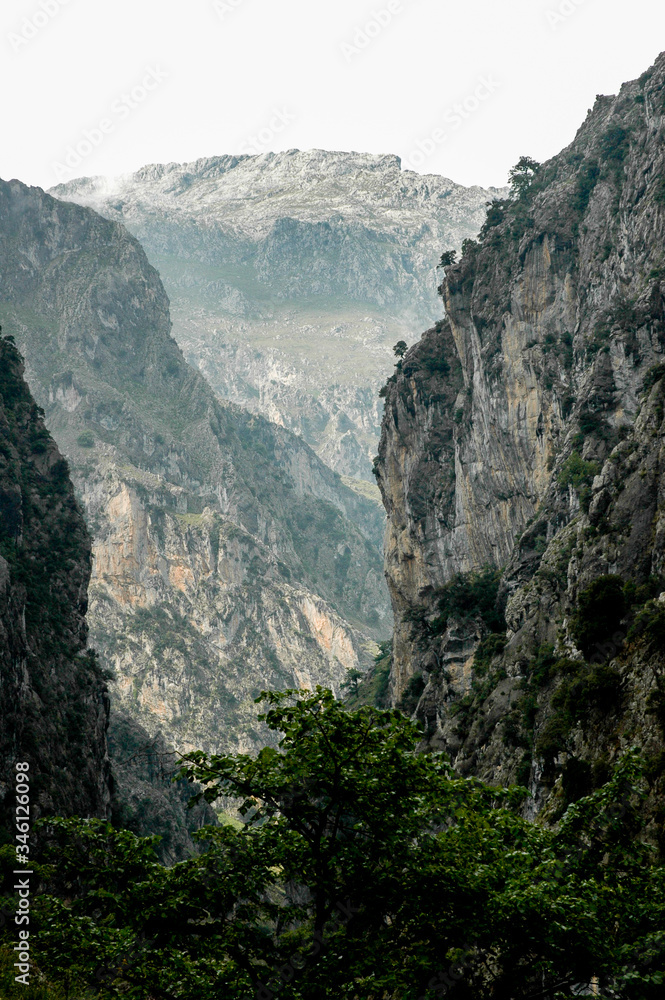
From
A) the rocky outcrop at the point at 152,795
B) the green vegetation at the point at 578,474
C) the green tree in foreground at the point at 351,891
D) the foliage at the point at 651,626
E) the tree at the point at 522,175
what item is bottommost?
the green tree in foreground at the point at 351,891

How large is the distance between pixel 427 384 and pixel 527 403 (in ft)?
74.5

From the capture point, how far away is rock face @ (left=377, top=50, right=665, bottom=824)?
43031 millimetres

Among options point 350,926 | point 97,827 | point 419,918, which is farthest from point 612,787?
point 97,827

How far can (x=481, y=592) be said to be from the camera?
83.6 m

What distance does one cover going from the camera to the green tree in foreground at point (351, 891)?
49.4ft

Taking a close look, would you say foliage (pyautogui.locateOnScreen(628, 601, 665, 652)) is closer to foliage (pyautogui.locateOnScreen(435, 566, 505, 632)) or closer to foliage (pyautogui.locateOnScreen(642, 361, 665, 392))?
foliage (pyautogui.locateOnScreen(642, 361, 665, 392))

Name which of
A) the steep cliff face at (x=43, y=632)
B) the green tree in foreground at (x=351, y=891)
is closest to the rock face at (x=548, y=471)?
the green tree in foreground at (x=351, y=891)

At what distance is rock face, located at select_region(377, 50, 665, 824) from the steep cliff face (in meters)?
32.1

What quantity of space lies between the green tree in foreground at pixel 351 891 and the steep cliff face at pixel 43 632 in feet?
140

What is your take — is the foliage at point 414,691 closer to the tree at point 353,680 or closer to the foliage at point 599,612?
the foliage at point 599,612

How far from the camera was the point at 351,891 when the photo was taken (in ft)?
52.4

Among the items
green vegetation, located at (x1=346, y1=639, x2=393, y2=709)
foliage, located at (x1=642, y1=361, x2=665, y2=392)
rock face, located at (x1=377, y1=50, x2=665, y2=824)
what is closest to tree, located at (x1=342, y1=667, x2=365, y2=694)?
green vegetation, located at (x1=346, y1=639, x2=393, y2=709)

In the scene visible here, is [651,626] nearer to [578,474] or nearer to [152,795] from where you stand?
[578,474]

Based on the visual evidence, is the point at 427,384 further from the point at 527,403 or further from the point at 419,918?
the point at 419,918
